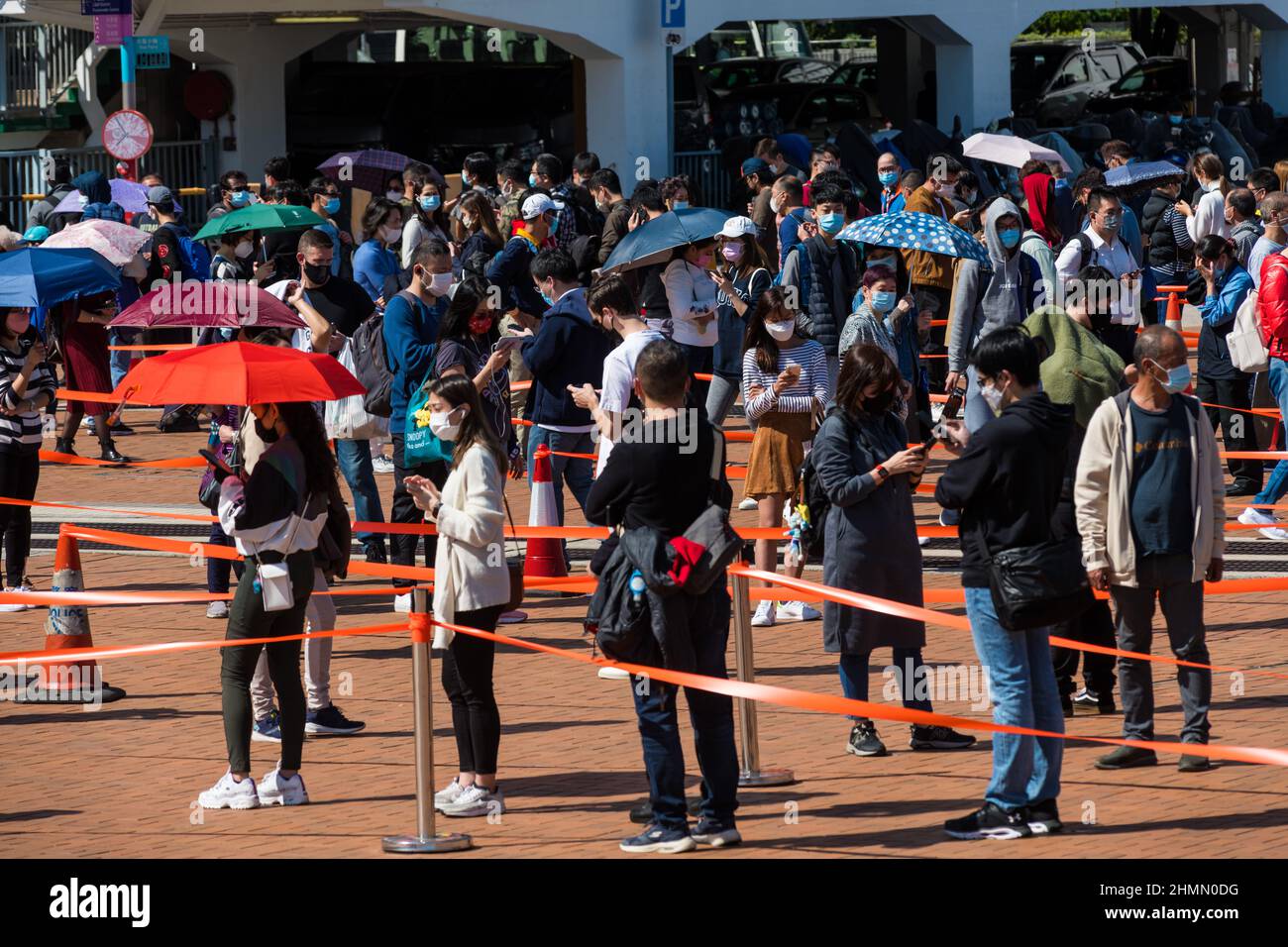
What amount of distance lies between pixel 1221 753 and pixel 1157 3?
98.2 ft

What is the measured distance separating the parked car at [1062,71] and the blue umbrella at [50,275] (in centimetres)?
2658

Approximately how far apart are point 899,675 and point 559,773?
1481 mm

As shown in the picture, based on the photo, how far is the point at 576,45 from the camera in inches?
1191

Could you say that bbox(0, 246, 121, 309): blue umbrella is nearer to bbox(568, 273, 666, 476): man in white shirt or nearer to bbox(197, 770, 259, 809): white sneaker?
bbox(568, 273, 666, 476): man in white shirt

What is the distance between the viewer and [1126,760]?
27.6ft

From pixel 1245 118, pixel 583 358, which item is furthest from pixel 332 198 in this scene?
pixel 1245 118

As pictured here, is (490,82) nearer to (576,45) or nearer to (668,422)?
(576,45)

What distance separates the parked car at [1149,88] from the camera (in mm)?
37062

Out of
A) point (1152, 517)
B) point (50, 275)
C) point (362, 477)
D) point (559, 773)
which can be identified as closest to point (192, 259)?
point (50, 275)

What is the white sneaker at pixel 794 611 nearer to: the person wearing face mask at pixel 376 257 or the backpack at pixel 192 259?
the person wearing face mask at pixel 376 257

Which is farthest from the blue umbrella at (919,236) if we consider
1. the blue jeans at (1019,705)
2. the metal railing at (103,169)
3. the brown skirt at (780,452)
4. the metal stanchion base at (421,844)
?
the metal railing at (103,169)

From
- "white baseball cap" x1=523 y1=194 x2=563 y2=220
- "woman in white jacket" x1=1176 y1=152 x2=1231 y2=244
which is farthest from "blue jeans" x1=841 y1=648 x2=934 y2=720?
"woman in white jacket" x1=1176 y1=152 x2=1231 y2=244

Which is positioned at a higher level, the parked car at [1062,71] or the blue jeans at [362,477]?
the parked car at [1062,71]

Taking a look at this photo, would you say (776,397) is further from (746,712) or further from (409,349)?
(746,712)
